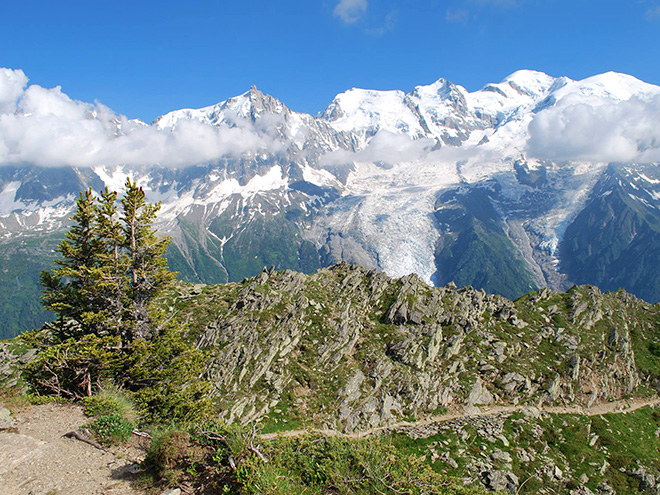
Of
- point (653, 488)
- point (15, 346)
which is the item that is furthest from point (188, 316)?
point (653, 488)

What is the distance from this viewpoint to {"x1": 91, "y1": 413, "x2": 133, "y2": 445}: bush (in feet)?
58.1

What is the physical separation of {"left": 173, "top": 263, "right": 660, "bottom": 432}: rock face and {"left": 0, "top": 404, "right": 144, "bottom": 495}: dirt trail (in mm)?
37766

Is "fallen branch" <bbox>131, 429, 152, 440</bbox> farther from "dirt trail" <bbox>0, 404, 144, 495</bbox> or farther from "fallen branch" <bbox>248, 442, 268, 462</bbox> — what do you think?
"fallen branch" <bbox>248, 442, 268, 462</bbox>

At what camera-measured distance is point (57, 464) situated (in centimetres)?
1548

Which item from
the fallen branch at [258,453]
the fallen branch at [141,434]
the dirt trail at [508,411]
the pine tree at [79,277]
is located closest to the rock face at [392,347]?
the dirt trail at [508,411]

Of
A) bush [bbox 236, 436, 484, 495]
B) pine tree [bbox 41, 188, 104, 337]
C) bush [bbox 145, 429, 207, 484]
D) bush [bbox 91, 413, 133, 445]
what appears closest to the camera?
bush [bbox 236, 436, 484, 495]

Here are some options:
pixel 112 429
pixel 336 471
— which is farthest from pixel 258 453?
pixel 112 429

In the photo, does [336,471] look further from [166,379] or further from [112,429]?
[166,379]

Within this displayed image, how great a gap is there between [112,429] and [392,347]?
60.4 m

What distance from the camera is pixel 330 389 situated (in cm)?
6184

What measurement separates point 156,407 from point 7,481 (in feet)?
45.9

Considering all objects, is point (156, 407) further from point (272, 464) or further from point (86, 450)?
point (272, 464)

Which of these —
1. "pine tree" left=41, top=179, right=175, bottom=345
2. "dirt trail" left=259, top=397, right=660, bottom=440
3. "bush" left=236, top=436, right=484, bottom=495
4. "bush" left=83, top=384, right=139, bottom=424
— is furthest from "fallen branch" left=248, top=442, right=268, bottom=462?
"dirt trail" left=259, top=397, right=660, bottom=440

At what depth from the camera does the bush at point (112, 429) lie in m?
17.7
